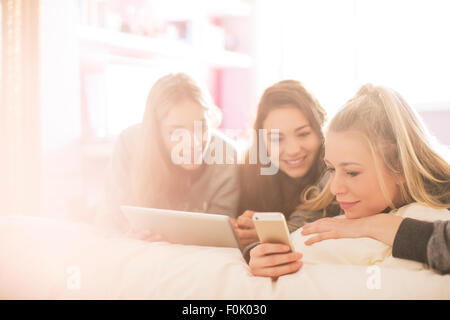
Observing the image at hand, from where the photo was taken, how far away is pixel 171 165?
1.37 meters

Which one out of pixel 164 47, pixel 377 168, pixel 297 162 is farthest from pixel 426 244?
pixel 164 47

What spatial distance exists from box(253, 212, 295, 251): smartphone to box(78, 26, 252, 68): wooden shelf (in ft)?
5.00

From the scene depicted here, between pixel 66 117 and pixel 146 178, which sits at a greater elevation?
pixel 66 117

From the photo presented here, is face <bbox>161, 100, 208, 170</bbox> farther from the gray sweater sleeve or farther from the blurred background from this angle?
the gray sweater sleeve

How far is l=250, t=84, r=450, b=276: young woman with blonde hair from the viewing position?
2.35ft

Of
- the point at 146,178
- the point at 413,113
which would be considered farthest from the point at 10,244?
the point at 413,113

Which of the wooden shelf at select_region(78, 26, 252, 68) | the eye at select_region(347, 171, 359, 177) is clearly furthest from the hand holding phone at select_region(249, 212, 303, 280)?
the wooden shelf at select_region(78, 26, 252, 68)

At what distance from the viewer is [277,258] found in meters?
0.66

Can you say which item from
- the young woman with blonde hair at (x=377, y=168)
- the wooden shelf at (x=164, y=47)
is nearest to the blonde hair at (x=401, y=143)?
the young woman with blonde hair at (x=377, y=168)

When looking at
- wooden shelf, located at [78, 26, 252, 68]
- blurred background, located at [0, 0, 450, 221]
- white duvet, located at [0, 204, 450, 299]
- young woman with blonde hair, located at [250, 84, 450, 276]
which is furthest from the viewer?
wooden shelf, located at [78, 26, 252, 68]

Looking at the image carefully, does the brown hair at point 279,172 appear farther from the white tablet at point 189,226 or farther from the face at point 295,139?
the white tablet at point 189,226

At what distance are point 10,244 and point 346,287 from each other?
1.97 ft
